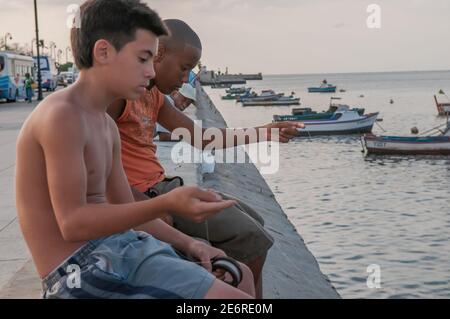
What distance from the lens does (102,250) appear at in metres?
2.64

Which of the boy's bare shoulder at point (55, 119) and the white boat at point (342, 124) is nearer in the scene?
the boy's bare shoulder at point (55, 119)

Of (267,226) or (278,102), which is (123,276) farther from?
(278,102)

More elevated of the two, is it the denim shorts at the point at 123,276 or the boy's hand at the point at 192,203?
the boy's hand at the point at 192,203

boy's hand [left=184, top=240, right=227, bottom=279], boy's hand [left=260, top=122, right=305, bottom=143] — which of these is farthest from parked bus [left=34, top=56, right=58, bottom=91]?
boy's hand [left=184, top=240, right=227, bottom=279]

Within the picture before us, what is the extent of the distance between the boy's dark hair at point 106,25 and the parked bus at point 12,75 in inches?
1383

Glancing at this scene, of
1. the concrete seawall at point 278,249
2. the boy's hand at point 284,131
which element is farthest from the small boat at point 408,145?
the boy's hand at point 284,131

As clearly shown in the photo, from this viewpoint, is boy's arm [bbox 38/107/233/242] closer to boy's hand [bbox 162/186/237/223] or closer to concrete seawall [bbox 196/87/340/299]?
boy's hand [bbox 162/186/237/223]

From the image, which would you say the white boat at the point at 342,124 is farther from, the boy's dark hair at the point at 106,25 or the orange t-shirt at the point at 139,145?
the boy's dark hair at the point at 106,25

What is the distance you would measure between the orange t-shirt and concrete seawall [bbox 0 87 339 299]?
1023 millimetres

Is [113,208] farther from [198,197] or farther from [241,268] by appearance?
[241,268]

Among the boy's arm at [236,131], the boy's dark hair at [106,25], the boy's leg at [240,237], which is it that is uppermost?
the boy's dark hair at [106,25]

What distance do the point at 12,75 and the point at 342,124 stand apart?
67.3 ft

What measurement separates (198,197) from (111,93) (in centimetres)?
63

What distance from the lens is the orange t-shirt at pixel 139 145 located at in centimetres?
405
